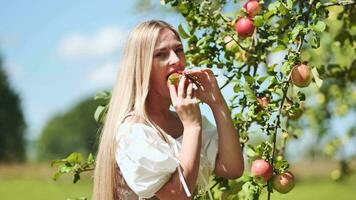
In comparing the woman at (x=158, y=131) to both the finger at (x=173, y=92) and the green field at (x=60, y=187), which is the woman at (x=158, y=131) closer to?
the finger at (x=173, y=92)

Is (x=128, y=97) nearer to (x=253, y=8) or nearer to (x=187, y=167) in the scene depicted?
(x=187, y=167)

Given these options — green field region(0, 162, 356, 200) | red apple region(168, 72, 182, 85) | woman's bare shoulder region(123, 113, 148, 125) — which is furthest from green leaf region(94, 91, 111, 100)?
green field region(0, 162, 356, 200)

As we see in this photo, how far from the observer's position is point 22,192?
21125 millimetres

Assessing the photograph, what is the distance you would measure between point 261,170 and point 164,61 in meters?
0.45

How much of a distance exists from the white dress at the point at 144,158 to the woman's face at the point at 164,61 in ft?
0.52

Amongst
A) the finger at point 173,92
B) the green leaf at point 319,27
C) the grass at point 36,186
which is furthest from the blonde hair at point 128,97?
the grass at point 36,186

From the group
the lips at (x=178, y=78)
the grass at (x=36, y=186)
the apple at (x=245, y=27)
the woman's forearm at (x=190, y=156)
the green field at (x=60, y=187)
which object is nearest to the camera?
the woman's forearm at (x=190, y=156)

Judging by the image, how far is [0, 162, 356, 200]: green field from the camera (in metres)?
19.9

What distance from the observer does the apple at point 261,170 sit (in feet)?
6.63

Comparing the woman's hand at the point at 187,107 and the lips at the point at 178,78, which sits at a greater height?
the lips at the point at 178,78

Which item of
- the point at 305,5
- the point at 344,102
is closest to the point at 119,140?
the point at 305,5

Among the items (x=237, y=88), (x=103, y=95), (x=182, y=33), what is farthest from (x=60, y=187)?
(x=237, y=88)

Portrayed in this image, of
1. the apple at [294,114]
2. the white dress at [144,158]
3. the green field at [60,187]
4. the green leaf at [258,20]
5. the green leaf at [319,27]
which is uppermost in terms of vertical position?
the green leaf at [319,27]

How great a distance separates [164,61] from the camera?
2.13 meters
